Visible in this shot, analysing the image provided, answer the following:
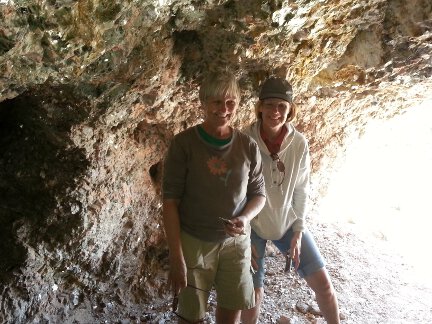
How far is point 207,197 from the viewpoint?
1824mm

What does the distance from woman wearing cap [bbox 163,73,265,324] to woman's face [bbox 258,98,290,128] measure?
0.31 metres

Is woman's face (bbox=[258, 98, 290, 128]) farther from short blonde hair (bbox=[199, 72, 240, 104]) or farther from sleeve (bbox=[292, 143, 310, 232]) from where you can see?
short blonde hair (bbox=[199, 72, 240, 104])

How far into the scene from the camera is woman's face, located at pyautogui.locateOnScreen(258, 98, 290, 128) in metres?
2.14

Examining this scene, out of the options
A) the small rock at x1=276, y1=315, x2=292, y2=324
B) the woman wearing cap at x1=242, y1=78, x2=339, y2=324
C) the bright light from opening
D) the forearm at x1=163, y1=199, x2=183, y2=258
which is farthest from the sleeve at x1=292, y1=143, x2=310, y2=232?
the bright light from opening

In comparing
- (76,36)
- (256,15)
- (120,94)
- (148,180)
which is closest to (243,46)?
(256,15)

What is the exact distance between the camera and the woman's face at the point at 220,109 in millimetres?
1786

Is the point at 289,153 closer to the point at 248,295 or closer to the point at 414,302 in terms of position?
the point at 248,295

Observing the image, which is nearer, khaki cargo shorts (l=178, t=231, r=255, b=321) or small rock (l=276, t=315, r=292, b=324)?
khaki cargo shorts (l=178, t=231, r=255, b=321)

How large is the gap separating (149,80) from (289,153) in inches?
34.9

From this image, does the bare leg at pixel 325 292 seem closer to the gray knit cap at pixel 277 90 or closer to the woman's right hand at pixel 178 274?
the woman's right hand at pixel 178 274

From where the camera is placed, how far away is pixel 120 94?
2123 millimetres

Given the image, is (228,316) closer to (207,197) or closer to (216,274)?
(216,274)

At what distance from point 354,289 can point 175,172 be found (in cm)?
257

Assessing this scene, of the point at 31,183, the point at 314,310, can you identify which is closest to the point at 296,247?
the point at 314,310
